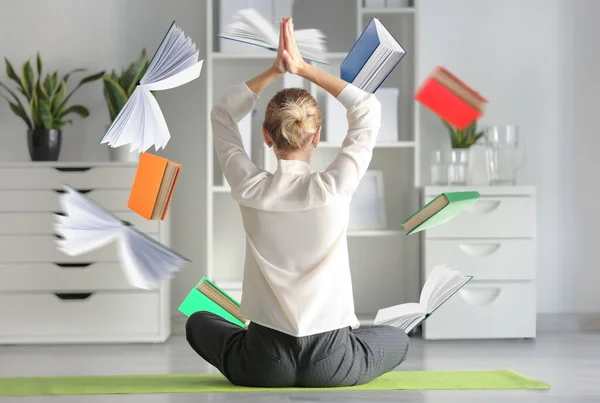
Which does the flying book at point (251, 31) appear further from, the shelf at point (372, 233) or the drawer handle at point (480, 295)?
the drawer handle at point (480, 295)

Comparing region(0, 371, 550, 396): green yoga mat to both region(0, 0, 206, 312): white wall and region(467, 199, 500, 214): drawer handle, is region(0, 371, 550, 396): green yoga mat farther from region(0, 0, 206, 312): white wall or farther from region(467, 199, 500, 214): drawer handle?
region(0, 0, 206, 312): white wall

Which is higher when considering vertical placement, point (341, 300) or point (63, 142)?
point (63, 142)

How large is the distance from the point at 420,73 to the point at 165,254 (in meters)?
1.91

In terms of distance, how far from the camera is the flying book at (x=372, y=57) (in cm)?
233

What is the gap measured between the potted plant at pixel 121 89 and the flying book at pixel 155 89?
1244 mm

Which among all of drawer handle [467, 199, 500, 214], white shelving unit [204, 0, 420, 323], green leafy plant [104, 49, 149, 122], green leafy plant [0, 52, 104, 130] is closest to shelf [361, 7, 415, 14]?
white shelving unit [204, 0, 420, 323]

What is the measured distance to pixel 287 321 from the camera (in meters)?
2.19

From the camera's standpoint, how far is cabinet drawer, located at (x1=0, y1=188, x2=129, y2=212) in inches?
143

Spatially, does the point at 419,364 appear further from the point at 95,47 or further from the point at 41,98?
the point at 95,47

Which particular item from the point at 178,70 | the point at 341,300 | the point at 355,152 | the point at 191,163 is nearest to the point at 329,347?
the point at 341,300

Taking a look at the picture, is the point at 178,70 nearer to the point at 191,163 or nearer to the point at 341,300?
the point at 341,300

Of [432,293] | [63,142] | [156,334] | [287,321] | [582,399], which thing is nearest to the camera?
[287,321]

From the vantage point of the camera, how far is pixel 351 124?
2.25m

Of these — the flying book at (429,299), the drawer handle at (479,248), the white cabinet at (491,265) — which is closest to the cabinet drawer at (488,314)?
the white cabinet at (491,265)
